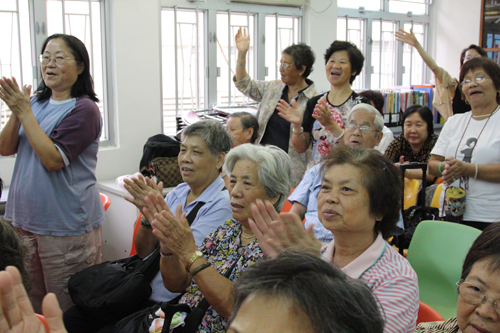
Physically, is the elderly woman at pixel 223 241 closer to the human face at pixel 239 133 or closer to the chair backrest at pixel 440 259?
the chair backrest at pixel 440 259

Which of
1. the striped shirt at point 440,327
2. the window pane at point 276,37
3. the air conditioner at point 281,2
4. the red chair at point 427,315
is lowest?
the red chair at point 427,315

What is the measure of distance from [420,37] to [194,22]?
411 centimetres

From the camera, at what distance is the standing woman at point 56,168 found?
2189 mm

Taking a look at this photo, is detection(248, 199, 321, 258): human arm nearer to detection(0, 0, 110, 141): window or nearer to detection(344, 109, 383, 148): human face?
detection(344, 109, 383, 148): human face

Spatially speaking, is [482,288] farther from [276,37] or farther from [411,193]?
[276,37]

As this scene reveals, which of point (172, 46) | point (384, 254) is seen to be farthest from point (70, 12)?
point (384, 254)

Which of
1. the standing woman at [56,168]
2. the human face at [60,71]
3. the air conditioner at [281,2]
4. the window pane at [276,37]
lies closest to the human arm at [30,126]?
the standing woman at [56,168]

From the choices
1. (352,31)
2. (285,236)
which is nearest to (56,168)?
(285,236)

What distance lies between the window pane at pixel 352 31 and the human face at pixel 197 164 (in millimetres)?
4436

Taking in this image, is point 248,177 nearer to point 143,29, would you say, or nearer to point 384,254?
point 384,254

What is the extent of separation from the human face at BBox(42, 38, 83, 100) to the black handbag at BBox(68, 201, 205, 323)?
0.91 m

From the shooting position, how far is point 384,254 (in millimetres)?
1489

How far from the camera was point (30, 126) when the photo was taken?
2.14 m

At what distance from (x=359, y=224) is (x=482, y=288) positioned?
45 centimetres
